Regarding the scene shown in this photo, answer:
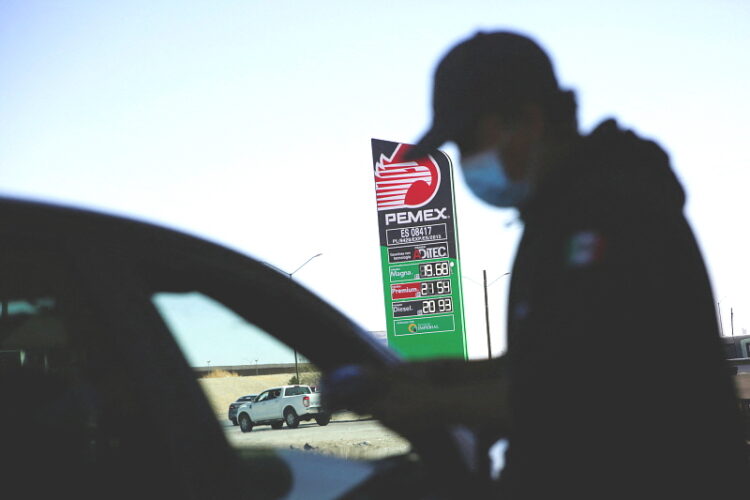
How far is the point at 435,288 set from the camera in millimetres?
38125

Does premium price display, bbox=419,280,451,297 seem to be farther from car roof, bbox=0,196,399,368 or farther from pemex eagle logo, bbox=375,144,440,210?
car roof, bbox=0,196,399,368

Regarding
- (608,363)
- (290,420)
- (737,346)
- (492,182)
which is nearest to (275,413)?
(290,420)

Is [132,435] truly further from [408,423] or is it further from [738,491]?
[738,491]

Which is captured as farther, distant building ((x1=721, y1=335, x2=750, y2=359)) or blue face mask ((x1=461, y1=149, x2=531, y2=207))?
blue face mask ((x1=461, y1=149, x2=531, y2=207))

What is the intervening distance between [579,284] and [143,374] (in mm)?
758

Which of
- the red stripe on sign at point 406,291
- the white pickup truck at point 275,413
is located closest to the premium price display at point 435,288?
the red stripe on sign at point 406,291

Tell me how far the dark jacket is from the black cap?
0.32 metres

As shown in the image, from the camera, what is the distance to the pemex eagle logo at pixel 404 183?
38375 mm

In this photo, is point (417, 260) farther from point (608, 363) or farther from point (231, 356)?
point (608, 363)

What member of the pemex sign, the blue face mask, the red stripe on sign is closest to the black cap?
the blue face mask

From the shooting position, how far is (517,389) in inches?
58.6

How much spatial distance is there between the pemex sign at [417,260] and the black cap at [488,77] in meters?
35.7

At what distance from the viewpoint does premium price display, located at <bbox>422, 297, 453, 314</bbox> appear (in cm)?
3797

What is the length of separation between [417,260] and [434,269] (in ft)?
2.77
